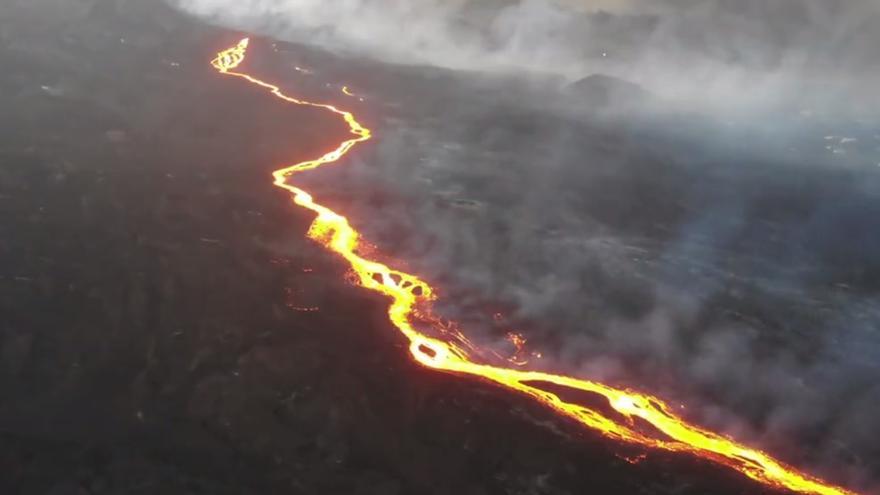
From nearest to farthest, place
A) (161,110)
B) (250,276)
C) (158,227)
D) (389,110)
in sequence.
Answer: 1. (250,276)
2. (158,227)
3. (161,110)
4. (389,110)

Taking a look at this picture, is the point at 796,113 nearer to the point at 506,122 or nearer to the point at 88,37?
the point at 506,122

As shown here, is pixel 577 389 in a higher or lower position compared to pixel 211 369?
higher

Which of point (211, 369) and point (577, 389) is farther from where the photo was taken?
point (577, 389)

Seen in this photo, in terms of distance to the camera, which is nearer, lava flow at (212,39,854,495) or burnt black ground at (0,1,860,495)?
burnt black ground at (0,1,860,495)

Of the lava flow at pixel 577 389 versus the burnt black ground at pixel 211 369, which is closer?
the burnt black ground at pixel 211 369

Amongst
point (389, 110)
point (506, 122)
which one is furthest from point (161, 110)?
point (506, 122)
